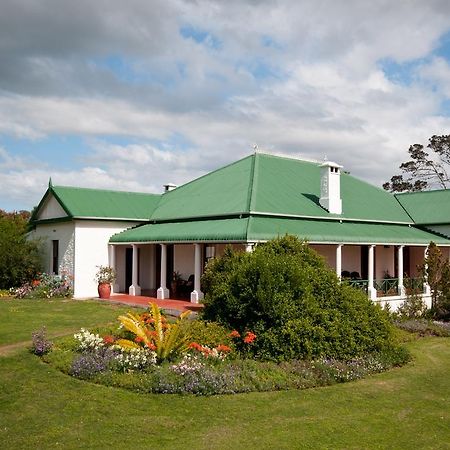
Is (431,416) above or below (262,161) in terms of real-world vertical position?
below

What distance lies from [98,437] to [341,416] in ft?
12.3

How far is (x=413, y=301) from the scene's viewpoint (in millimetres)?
20188

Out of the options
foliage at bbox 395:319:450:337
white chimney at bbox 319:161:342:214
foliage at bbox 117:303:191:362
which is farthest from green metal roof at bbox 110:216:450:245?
foliage at bbox 117:303:191:362

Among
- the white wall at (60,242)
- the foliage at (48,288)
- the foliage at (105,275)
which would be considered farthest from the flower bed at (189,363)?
the white wall at (60,242)

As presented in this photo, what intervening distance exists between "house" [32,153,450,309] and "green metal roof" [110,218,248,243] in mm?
73

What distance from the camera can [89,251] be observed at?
25.4m

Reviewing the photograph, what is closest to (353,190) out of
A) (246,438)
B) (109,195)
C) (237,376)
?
(109,195)

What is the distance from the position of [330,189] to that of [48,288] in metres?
13.4

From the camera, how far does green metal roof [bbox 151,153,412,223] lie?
23.1 m

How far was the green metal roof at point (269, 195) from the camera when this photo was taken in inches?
908

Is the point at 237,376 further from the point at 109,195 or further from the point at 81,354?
the point at 109,195

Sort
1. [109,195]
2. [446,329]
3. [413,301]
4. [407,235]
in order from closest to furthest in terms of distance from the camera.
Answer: [446,329] → [413,301] → [407,235] → [109,195]

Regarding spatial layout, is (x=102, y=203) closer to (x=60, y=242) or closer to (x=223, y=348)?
(x=60, y=242)

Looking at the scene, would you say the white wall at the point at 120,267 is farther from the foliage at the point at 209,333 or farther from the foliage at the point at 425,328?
the foliage at the point at 209,333
